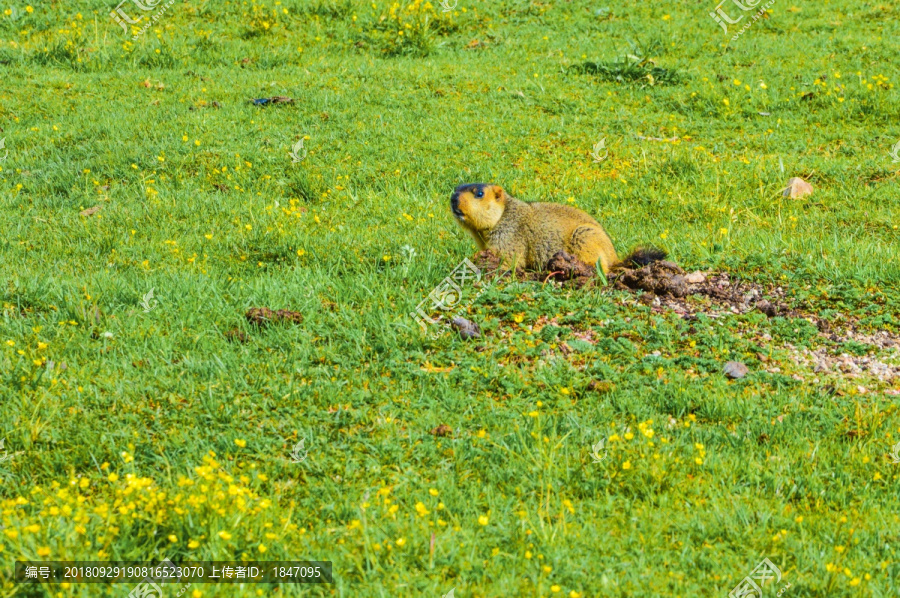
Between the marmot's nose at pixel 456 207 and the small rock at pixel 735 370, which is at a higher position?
the marmot's nose at pixel 456 207

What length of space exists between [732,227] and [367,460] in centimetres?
504

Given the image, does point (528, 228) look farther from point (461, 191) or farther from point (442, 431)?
point (442, 431)

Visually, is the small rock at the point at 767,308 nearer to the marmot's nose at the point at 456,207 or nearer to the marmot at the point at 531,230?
the marmot at the point at 531,230

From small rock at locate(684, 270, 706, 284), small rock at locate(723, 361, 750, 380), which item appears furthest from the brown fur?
small rock at locate(723, 361, 750, 380)

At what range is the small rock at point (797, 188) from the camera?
29.3 ft

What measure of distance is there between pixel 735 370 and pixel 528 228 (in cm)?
219

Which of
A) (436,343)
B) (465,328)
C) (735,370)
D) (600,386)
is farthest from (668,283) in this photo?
(436,343)

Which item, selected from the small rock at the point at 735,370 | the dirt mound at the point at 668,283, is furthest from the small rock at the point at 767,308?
the small rock at the point at 735,370

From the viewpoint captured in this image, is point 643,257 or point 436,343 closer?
point 436,343

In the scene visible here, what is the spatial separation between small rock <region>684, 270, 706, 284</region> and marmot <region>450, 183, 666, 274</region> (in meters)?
0.27

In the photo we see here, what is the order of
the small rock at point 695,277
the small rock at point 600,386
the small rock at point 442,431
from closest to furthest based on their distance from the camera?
1. the small rock at point 442,431
2. the small rock at point 600,386
3. the small rock at point 695,277

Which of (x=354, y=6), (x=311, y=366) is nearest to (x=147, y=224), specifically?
(x=311, y=366)

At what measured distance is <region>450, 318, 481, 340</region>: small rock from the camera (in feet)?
18.4

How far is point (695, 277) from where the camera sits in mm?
6508
